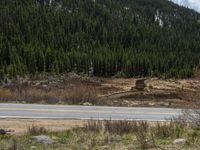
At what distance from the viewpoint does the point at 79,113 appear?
17875mm

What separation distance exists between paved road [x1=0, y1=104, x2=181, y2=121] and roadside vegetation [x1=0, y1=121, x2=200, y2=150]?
5.17m

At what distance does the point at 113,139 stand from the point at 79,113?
8.25 m

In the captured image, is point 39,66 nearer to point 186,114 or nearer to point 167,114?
point 167,114

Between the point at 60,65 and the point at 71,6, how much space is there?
6111cm

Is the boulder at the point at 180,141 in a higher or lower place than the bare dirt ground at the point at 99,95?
higher

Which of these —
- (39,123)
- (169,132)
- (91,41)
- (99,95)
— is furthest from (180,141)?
(91,41)

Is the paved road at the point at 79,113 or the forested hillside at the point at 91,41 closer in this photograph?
the paved road at the point at 79,113

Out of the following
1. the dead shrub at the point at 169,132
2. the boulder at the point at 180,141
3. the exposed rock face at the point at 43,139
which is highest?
the boulder at the point at 180,141

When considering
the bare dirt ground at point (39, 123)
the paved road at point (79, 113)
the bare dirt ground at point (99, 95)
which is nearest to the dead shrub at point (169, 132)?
the bare dirt ground at point (39, 123)

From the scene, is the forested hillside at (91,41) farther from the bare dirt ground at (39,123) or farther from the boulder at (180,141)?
the boulder at (180,141)

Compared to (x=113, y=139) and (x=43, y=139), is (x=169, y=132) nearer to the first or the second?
(x=113, y=139)

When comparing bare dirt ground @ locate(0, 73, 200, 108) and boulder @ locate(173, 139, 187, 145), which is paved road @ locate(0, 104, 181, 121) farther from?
boulder @ locate(173, 139, 187, 145)

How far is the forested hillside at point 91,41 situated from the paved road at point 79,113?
37.3m

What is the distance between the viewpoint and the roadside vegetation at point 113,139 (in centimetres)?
872
